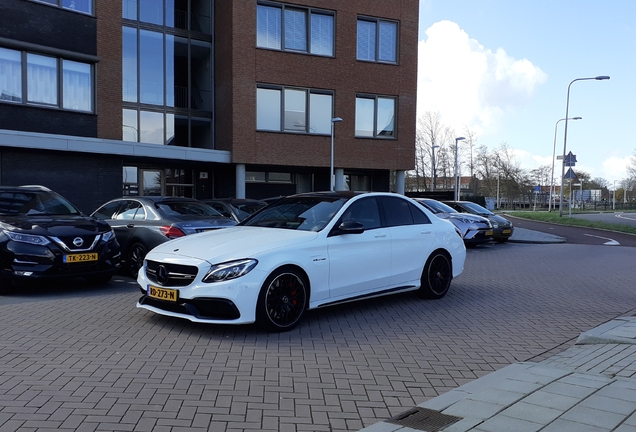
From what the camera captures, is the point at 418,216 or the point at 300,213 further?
the point at 418,216

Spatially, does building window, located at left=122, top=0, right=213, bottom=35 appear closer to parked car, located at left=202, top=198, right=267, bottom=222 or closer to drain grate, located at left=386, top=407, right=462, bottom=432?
parked car, located at left=202, top=198, right=267, bottom=222

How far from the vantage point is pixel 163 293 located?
5852mm

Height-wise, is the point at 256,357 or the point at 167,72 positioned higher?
the point at 167,72

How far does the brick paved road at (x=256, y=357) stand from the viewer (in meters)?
3.80

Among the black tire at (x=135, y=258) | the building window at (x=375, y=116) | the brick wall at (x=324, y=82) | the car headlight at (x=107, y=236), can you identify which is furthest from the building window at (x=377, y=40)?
the car headlight at (x=107, y=236)

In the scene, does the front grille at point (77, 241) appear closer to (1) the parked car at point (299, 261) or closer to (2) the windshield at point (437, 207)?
(1) the parked car at point (299, 261)

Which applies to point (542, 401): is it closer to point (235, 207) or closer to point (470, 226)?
point (235, 207)

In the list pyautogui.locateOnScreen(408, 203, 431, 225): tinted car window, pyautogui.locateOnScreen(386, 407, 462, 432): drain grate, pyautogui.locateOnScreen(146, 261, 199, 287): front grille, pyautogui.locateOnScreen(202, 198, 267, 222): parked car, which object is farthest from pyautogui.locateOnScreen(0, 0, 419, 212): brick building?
pyautogui.locateOnScreen(386, 407, 462, 432): drain grate

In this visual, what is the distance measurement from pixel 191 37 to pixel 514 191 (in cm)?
4614

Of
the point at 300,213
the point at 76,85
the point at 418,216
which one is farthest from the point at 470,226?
the point at 76,85

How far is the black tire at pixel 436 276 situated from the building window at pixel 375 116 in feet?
56.6

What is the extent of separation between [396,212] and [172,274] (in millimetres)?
3280

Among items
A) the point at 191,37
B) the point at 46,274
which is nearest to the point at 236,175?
the point at 191,37

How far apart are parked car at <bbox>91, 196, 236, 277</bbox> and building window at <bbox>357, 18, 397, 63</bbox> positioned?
16763mm
